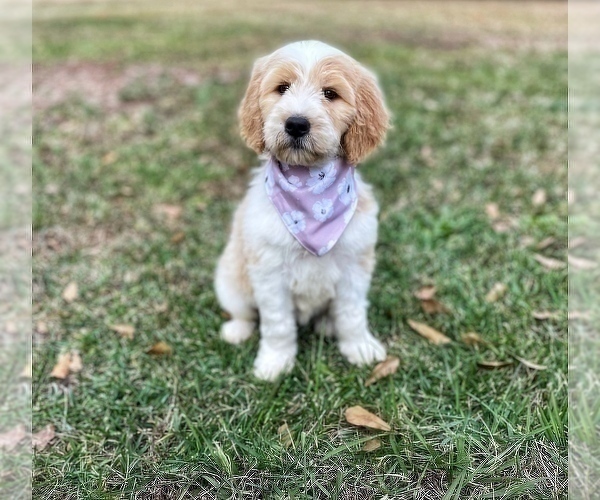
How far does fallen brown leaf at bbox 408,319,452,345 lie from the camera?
346 cm

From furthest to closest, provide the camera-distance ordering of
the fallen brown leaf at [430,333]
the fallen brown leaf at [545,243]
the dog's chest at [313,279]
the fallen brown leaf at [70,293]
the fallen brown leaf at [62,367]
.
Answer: the fallen brown leaf at [545,243]
the fallen brown leaf at [70,293]
the fallen brown leaf at [430,333]
the fallen brown leaf at [62,367]
the dog's chest at [313,279]

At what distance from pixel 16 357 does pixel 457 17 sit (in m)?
12.3

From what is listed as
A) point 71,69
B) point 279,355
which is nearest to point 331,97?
point 279,355

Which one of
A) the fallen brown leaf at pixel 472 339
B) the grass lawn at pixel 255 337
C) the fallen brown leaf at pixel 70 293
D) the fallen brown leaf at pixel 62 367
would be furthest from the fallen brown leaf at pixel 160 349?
the fallen brown leaf at pixel 472 339

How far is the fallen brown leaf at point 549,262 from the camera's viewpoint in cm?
407

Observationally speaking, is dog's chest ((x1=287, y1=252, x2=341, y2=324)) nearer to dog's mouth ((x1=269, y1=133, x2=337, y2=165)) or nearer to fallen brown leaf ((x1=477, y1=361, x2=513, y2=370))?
dog's mouth ((x1=269, y1=133, x2=337, y2=165))

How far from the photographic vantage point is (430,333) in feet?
11.5

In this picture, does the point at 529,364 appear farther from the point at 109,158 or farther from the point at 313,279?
the point at 109,158

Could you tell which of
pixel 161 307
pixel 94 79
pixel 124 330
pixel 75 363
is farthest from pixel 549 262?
pixel 94 79

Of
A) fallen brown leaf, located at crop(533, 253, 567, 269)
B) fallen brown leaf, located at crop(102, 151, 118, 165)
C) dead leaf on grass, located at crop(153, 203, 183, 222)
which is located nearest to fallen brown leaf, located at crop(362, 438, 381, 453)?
fallen brown leaf, located at crop(533, 253, 567, 269)

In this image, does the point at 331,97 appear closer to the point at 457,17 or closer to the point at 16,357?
Result: the point at 16,357

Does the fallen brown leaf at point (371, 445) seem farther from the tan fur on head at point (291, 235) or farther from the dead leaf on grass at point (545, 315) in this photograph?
the dead leaf on grass at point (545, 315)

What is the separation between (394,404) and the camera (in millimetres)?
2928

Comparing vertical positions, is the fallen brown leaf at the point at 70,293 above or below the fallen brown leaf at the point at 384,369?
above
